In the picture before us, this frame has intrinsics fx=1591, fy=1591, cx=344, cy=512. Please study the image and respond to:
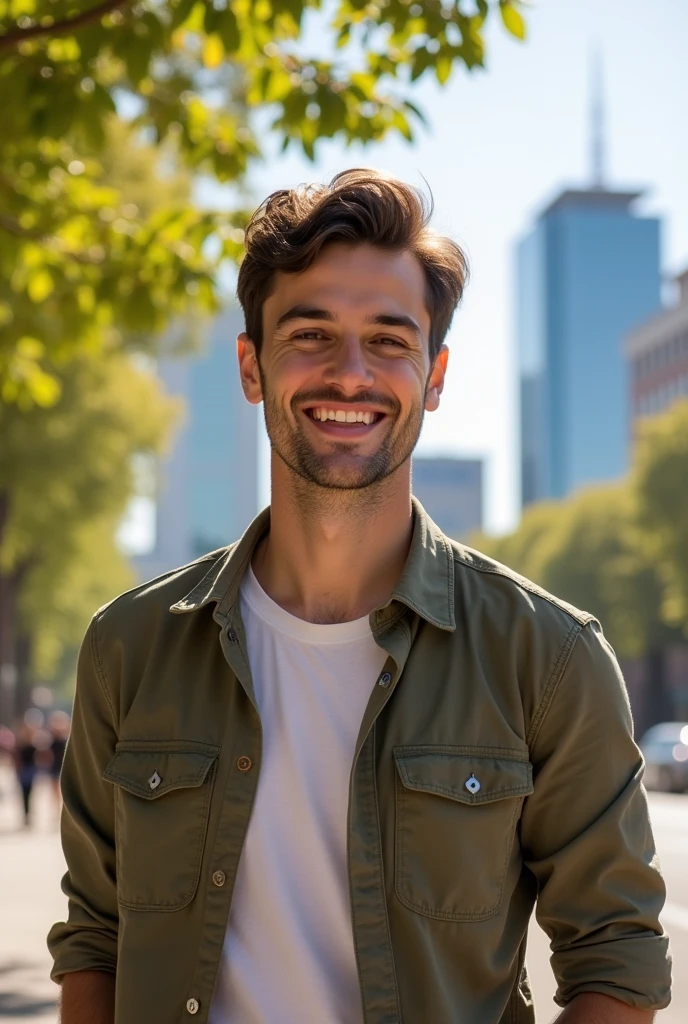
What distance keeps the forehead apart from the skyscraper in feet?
619

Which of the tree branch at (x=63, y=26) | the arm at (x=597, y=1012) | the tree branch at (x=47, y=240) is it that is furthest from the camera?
the tree branch at (x=47, y=240)

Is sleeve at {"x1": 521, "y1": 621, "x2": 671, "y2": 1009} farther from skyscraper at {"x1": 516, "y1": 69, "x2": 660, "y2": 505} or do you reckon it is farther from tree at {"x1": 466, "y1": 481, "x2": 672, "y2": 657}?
skyscraper at {"x1": 516, "y1": 69, "x2": 660, "y2": 505}

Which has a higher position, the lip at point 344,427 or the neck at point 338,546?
the lip at point 344,427

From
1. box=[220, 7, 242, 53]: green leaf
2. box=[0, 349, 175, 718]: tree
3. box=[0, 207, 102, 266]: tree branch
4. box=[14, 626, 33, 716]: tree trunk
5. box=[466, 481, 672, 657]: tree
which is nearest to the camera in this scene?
box=[220, 7, 242, 53]: green leaf

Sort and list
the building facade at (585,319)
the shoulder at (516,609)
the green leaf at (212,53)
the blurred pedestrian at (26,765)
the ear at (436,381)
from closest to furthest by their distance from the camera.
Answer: the shoulder at (516,609) → the ear at (436,381) → the green leaf at (212,53) → the blurred pedestrian at (26,765) → the building facade at (585,319)

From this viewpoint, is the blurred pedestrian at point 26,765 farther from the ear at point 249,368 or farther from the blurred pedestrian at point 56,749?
the ear at point 249,368

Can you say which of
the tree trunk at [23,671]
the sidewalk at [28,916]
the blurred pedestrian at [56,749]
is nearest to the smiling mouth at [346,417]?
the sidewalk at [28,916]

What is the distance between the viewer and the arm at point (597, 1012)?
2568 millimetres

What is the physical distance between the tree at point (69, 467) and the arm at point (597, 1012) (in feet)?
81.3

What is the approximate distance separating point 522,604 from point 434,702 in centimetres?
23

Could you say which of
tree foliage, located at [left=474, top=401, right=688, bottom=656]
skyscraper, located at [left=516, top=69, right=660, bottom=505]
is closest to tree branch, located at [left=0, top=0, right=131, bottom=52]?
tree foliage, located at [left=474, top=401, right=688, bottom=656]

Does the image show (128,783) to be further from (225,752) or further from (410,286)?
(410,286)

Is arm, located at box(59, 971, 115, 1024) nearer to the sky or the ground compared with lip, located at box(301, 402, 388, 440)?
nearer to the ground

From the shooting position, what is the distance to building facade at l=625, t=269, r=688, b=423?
90.4 meters
